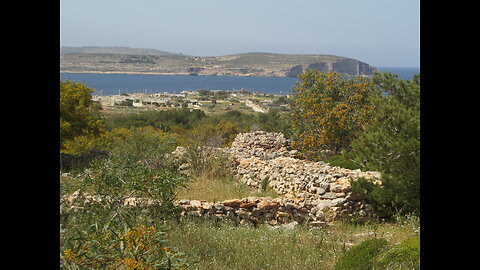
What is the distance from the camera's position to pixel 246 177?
10438 millimetres

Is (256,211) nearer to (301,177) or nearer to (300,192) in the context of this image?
Answer: (300,192)

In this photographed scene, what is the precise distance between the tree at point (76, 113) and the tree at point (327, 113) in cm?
750

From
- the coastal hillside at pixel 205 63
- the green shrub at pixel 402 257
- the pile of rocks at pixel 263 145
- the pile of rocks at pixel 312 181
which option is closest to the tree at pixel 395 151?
the pile of rocks at pixel 312 181

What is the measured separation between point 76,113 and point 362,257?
44.5 feet

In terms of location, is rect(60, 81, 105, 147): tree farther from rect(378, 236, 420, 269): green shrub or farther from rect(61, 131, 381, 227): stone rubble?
rect(378, 236, 420, 269): green shrub

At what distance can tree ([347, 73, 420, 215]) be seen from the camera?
249 inches

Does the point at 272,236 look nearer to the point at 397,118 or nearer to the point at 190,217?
the point at 190,217

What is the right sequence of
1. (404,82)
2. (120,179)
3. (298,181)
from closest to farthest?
(120,179) < (404,82) < (298,181)

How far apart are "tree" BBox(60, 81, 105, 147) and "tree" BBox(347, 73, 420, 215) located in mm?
11014

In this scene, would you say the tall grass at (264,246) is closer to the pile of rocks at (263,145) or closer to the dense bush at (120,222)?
the dense bush at (120,222)

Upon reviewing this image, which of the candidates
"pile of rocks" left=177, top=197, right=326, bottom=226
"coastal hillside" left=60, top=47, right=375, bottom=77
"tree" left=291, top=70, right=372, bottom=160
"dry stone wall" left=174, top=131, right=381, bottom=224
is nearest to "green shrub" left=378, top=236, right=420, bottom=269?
"pile of rocks" left=177, top=197, right=326, bottom=226

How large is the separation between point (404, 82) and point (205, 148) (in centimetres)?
543
